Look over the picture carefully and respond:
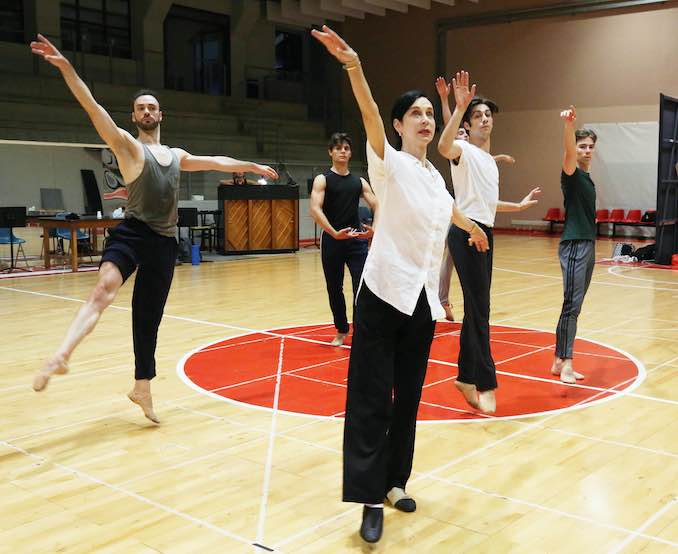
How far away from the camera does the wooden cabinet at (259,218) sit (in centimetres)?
1512

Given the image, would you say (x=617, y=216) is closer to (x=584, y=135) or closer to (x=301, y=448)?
(x=584, y=135)

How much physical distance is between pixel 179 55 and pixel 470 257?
2066 centimetres

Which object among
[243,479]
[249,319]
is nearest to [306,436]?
[243,479]

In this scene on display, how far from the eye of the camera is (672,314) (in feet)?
27.8

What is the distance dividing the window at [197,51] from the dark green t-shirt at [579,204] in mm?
19340

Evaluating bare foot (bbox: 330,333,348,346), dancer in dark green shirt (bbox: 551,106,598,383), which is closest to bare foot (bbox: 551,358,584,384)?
dancer in dark green shirt (bbox: 551,106,598,383)

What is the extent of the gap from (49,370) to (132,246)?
34.8 inches

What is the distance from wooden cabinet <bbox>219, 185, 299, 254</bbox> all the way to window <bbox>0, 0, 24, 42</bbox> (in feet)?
28.5

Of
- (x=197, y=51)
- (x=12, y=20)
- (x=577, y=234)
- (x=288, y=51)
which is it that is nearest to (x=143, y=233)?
(x=577, y=234)

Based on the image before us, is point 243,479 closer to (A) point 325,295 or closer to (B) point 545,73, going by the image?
(A) point 325,295

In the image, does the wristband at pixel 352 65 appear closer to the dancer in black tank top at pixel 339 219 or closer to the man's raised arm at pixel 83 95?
the man's raised arm at pixel 83 95

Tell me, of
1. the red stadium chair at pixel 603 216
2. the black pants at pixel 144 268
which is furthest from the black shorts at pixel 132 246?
the red stadium chair at pixel 603 216

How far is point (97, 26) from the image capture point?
21.1 meters

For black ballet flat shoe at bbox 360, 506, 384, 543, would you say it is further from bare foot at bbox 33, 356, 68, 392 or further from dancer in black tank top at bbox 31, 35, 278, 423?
dancer in black tank top at bbox 31, 35, 278, 423
